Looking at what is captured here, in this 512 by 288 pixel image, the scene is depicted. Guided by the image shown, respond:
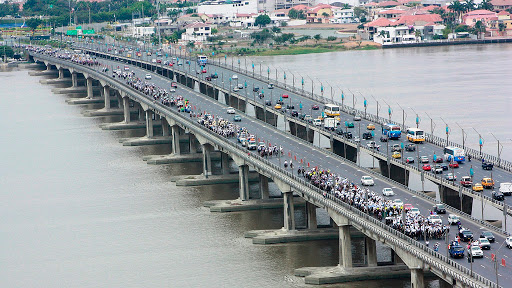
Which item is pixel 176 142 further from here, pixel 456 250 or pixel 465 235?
pixel 456 250

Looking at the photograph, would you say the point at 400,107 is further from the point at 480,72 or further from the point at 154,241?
the point at 154,241

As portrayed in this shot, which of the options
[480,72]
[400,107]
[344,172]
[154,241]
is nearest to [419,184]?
[344,172]

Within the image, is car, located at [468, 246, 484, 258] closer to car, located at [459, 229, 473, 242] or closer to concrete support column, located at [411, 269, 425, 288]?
car, located at [459, 229, 473, 242]

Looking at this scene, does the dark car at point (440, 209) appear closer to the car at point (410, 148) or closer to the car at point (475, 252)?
the car at point (475, 252)

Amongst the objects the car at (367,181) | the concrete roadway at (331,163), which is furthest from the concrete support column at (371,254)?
the car at (367,181)

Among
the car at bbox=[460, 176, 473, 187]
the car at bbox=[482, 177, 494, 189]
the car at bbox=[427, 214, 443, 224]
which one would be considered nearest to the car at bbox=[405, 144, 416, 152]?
the car at bbox=[460, 176, 473, 187]

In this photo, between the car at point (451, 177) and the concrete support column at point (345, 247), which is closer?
the concrete support column at point (345, 247)

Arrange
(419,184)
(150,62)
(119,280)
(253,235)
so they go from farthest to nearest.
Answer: (150,62), (419,184), (253,235), (119,280)
